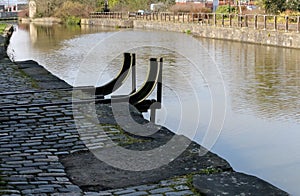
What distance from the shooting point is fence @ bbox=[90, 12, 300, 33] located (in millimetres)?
25172

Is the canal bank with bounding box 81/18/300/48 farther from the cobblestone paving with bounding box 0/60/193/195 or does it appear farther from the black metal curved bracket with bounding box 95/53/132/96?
the cobblestone paving with bounding box 0/60/193/195

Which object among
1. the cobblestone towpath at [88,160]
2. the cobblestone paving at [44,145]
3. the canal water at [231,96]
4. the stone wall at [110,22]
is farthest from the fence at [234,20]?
the cobblestone towpath at [88,160]

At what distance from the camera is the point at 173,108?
10.6 m

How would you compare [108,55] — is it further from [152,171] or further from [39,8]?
[39,8]

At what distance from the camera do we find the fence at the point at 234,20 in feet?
82.6

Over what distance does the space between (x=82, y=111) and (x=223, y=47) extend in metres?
17.1

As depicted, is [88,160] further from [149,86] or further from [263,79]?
[263,79]

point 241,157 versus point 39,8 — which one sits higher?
point 39,8

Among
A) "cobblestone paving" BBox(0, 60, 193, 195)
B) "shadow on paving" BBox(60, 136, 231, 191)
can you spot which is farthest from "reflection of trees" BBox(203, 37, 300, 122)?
"shadow on paving" BBox(60, 136, 231, 191)

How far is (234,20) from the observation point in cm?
3069

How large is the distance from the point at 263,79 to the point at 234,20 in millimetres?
16534

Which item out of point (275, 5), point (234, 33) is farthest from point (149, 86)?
point (275, 5)

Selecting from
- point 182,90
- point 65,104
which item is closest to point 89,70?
point 182,90

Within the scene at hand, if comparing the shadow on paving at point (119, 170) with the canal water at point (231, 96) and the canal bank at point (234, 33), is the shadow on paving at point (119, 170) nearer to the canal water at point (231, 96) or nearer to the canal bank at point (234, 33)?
the canal water at point (231, 96)
